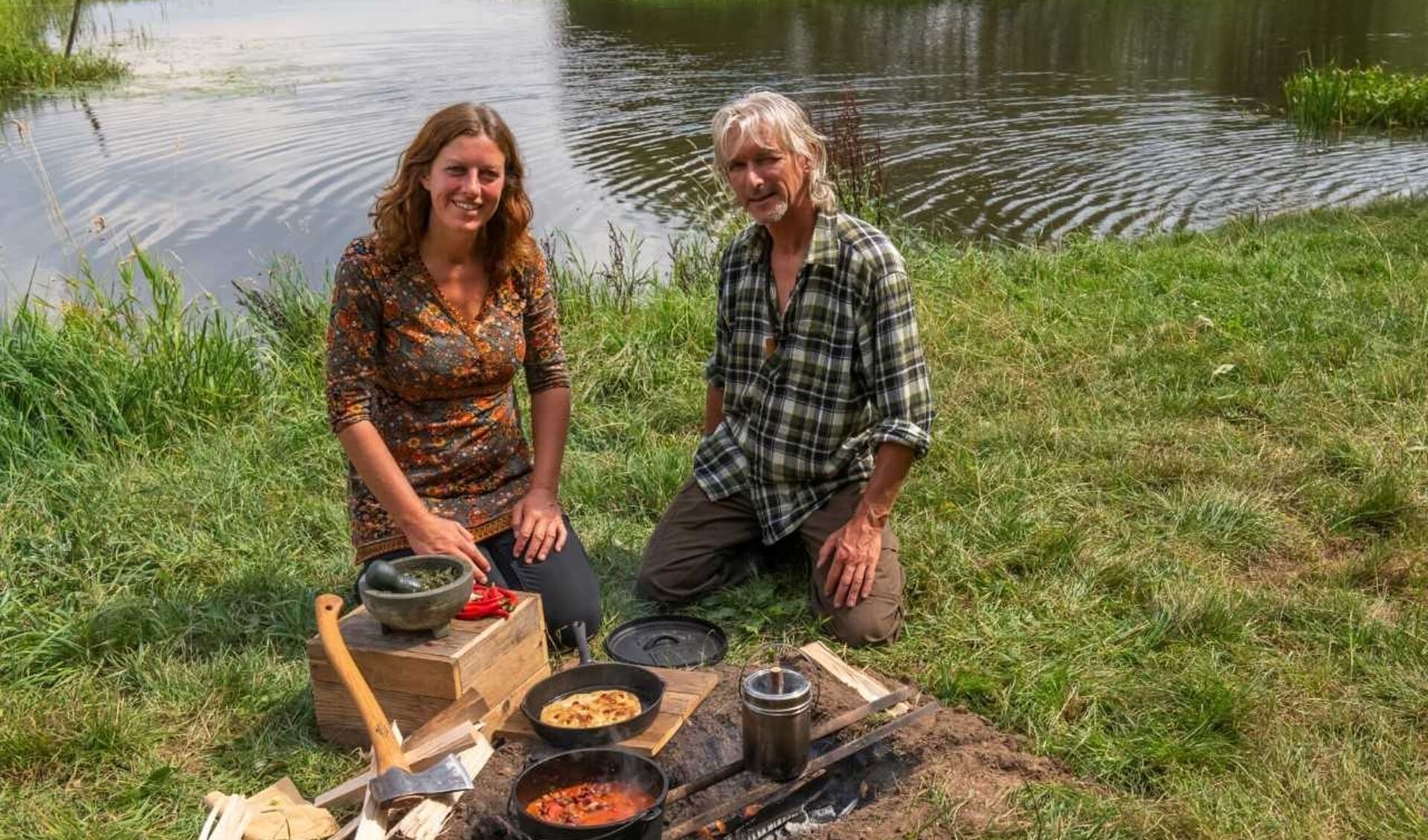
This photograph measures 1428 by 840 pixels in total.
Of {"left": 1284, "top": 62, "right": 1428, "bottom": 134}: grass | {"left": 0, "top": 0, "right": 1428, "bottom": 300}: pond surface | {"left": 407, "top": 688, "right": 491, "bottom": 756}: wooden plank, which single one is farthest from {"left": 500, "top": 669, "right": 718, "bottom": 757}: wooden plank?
{"left": 1284, "top": 62, "right": 1428, "bottom": 134}: grass

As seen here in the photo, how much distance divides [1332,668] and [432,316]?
8.51 feet

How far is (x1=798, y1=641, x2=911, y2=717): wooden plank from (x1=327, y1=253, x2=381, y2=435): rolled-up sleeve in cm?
139

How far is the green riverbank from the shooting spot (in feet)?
9.55

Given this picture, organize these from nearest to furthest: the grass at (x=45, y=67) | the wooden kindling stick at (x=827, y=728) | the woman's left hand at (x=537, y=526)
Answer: the wooden kindling stick at (x=827, y=728) < the woman's left hand at (x=537, y=526) < the grass at (x=45, y=67)

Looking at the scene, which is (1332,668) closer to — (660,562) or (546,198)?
(660,562)

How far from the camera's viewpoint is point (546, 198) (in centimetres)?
1041

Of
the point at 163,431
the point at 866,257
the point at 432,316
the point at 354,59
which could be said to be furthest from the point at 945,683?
the point at 354,59

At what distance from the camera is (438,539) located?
327 centimetres

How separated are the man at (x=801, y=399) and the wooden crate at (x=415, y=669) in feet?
2.65

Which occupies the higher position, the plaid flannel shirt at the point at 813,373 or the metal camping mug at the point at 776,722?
the plaid flannel shirt at the point at 813,373

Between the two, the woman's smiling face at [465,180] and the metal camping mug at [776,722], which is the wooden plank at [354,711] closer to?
the metal camping mug at [776,722]

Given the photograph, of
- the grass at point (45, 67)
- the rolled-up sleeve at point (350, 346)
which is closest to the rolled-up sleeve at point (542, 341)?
the rolled-up sleeve at point (350, 346)

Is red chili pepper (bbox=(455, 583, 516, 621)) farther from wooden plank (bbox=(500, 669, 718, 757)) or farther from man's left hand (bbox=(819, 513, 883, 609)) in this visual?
man's left hand (bbox=(819, 513, 883, 609))

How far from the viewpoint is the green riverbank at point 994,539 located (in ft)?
9.55
